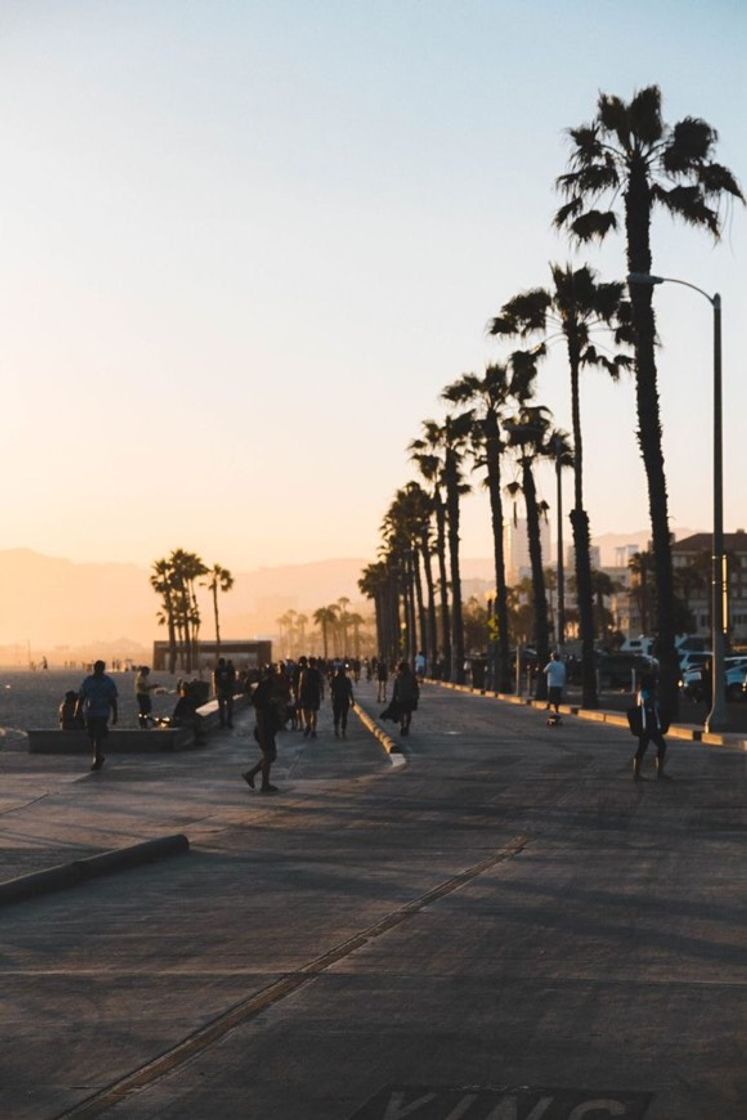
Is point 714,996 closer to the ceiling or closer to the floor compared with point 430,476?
closer to the floor

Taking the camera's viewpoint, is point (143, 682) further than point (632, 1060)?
Yes

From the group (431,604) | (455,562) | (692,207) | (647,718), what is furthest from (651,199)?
(431,604)

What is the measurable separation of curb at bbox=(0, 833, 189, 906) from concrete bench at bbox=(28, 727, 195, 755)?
1975cm

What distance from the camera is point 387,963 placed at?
11.2 meters

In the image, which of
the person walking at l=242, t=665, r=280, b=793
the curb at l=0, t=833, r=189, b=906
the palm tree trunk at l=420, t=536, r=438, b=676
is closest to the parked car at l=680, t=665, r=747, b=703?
the person walking at l=242, t=665, r=280, b=793

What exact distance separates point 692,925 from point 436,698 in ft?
209

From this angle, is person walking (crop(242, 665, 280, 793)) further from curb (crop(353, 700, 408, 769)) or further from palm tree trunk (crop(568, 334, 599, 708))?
palm tree trunk (crop(568, 334, 599, 708))

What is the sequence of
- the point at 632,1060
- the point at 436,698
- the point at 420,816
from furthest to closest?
the point at 436,698, the point at 420,816, the point at 632,1060

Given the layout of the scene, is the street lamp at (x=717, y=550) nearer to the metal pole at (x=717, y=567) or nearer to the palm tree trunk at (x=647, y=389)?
the metal pole at (x=717, y=567)

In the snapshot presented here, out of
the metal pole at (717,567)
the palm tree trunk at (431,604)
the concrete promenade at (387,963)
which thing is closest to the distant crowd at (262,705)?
the concrete promenade at (387,963)

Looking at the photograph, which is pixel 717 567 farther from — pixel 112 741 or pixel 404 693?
pixel 112 741

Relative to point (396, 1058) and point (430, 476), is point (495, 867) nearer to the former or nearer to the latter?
point (396, 1058)

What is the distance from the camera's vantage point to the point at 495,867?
54.5 feet

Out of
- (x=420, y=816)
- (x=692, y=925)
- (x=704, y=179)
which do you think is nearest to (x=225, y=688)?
(x=704, y=179)
